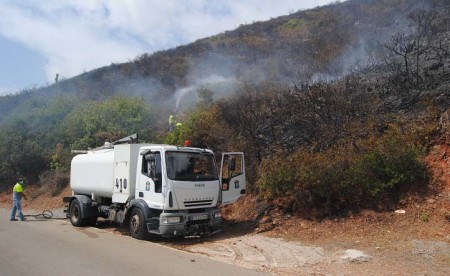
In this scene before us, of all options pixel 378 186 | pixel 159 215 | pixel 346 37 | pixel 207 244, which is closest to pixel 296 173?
pixel 378 186

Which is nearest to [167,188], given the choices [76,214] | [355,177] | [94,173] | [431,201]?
[94,173]

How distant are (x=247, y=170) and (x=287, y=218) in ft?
10.7

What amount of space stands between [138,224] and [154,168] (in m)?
1.54

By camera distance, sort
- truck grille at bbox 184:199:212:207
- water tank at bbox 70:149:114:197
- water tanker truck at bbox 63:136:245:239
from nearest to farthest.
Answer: water tanker truck at bbox 63:136:245:239, truck grille at bbox 184:199:212:207, water tank at bbox 70:149:114:197

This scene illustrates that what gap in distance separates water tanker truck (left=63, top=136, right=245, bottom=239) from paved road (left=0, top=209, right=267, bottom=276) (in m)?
0.66

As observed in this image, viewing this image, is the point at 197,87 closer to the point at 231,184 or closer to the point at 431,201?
the point at 231,184

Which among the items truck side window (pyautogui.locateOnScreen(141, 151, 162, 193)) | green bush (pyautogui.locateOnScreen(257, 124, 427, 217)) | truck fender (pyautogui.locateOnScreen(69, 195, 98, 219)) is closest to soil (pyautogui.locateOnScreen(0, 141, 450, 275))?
green bush (pyautogui.locateOnScreen(257, 124, 427, 217))

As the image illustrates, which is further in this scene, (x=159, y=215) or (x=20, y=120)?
(x=20, y=120)

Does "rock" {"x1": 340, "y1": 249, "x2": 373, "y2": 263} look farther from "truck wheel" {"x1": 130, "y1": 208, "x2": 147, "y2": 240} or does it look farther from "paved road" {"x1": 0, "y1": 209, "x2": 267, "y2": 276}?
"truck wheel" {"x1": 130, "y1": 208, "x2": 147, "y2": 240}

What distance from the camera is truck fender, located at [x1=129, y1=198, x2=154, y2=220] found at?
1049 centimetres

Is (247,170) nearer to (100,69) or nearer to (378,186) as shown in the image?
(378,186)

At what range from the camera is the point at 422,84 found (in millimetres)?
13992

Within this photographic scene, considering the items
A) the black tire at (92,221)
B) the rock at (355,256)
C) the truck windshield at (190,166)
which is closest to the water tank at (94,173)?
the black tire at (92,221)

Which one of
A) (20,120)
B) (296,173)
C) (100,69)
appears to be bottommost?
(296,173)
